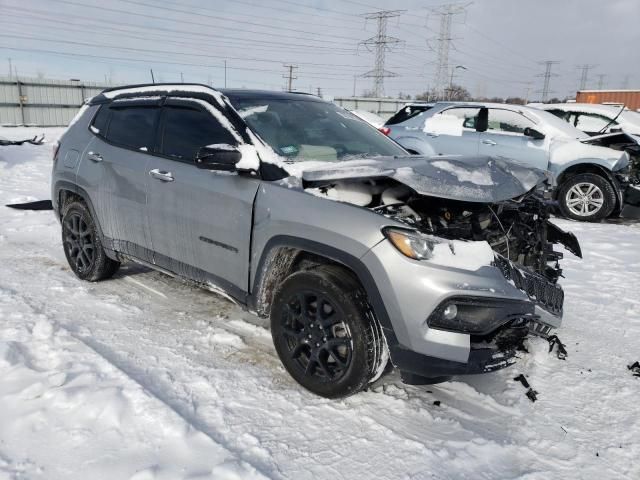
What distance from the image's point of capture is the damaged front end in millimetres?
2562

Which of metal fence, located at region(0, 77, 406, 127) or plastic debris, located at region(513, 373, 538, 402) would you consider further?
metal fence, located at region(0, 77, 406, 127)

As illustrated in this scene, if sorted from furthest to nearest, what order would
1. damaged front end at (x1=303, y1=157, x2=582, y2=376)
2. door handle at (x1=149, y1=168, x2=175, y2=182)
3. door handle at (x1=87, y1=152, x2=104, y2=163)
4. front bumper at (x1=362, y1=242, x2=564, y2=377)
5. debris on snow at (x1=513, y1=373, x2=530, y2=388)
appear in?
1. door handle at (x1=87, y1=152, x2=104, y2=163)
2. door handle at (x1=149, y1=168, x2=175, y2=182)
3. debris on snow at (x1=513, y1=373, x2=530, y2=388)
4. damaged front end at (x1=303, y1=157, x2=582, y2=376)
5. front bumper at (x1=362, y1=242, x2=564, y2=377)

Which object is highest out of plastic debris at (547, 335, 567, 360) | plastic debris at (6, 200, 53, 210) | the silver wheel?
the silver wheel

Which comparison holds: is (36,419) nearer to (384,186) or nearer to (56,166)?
(384,186)

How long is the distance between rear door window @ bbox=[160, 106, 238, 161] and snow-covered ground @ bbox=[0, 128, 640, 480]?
1291 mm

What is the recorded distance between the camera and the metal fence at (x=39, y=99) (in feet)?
76.0

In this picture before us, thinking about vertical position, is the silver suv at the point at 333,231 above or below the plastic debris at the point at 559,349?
above

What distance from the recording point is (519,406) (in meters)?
2.95

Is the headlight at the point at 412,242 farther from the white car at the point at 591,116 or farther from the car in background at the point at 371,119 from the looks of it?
the white car at the point at 591,116

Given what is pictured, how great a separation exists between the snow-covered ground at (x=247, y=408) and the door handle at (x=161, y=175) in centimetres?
109

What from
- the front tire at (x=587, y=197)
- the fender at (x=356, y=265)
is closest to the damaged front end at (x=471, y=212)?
the fender at (x=356, y=265)

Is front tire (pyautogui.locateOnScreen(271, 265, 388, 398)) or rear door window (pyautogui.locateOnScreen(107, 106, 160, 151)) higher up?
rear door window (pyautogui.locateOnScreen(107, 106, 160, 151))

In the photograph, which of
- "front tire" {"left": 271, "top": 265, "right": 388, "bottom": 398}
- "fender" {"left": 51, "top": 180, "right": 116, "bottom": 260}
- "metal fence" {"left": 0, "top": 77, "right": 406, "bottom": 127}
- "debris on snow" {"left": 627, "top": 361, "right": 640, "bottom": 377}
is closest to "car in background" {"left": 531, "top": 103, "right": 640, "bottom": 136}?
"debris on snow" {"left": 627, "top": 361, "right": 640, "bottom": 377}

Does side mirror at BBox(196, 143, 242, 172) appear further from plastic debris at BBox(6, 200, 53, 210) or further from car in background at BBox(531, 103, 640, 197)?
car in background at BBox(531, 103, 640, 197)
